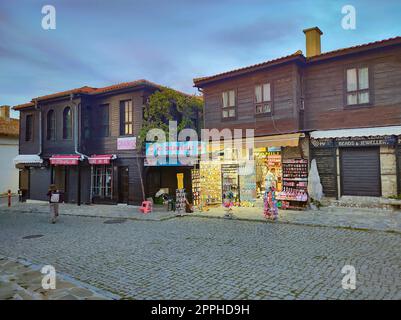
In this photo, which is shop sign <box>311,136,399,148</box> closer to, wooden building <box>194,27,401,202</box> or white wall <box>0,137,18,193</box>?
wooden building <box>194,27,401,202</box>

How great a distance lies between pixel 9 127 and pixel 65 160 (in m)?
13.6

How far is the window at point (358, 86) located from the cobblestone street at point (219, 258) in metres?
6.90

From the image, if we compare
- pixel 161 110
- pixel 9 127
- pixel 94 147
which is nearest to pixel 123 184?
pixel 94 147

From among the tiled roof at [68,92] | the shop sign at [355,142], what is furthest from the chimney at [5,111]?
the shop sign at [355,142]

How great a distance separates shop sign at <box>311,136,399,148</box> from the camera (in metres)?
12.7

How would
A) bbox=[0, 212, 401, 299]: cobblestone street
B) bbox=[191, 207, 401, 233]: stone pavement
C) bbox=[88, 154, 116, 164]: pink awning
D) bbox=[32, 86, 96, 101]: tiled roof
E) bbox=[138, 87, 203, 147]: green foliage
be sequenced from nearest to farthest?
bbox=[0, 212, 401, 299]: cobblestone street
bbox=[191, 207, 401, 233]: stone pavement
bbox=[138, 87, 203, 147]: green foliage
bbox=[88, 154, 116, 164]: pink awning
bbox=[32, 86, 96, 101]: tiled roof

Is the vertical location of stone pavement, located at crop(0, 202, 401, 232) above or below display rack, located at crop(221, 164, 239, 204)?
below

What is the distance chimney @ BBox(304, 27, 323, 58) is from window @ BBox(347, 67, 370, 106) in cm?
263

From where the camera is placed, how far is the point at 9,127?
28.3m

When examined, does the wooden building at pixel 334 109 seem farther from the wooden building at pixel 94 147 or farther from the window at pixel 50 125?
the window at pixel 50 125

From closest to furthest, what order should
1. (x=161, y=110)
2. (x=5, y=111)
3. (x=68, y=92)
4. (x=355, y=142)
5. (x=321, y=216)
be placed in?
(x=321, y=216), (x=355, y=142), (x=161, y=110), (x=68, y=92), (x=5, y=111)

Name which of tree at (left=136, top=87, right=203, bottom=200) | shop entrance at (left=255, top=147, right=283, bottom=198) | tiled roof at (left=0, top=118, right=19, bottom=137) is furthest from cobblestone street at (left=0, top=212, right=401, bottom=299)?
tiled roof at (left=0, top=118, right=19, bottom=137)

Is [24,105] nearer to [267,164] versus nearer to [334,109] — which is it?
[267,164]

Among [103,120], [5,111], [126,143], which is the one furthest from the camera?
[5,111]
